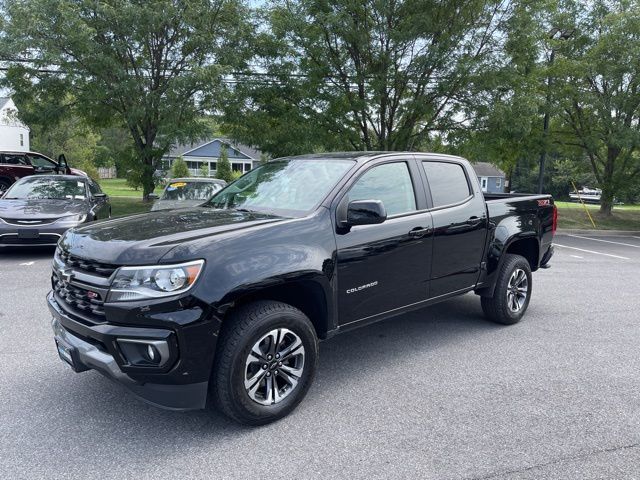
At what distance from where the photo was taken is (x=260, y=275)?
3094mm

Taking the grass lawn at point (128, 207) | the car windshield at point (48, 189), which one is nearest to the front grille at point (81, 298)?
the car windshield at point (48, 189)

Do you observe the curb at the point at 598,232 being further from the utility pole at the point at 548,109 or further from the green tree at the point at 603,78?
the green tree at the point at 603,78

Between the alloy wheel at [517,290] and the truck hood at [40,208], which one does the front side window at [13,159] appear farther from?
the alloy wheel at [517,290]

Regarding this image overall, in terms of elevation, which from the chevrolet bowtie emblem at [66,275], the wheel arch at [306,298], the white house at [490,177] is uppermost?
the white house at [490,177]

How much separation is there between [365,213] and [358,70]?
1135 cm

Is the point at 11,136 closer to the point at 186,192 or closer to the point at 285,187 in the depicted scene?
the point at 186,192

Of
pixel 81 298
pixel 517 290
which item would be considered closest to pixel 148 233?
pixel 81 298

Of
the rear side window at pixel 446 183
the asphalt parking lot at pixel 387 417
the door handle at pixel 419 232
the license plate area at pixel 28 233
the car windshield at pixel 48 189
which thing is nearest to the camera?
the asphalt parking lot at pixel 387 417

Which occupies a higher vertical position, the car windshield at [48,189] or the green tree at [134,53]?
the green tree at [134,53]

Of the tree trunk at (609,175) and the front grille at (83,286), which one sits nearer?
the front grille at (83,286)

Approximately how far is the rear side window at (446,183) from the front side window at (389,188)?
31 centimetres

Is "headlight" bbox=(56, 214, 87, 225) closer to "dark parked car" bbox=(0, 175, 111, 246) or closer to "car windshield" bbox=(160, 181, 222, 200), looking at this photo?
"dark parked car" bbox=(0, 175, 111, 246)

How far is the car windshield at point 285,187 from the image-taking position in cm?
385

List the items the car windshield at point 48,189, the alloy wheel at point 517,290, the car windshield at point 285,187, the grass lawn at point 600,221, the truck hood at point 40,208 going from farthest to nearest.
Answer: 1. the grass lawn at point 600,221
2. the car windshield at point 48,189
3. the truck hood at point 40,208
4. the alloy wheel at point 517,290
5. the car windshield at point 285,187
